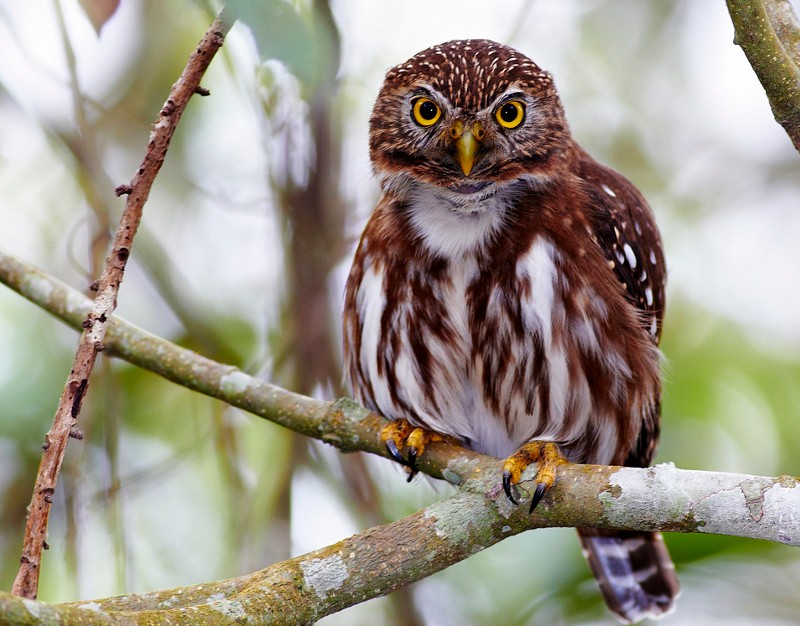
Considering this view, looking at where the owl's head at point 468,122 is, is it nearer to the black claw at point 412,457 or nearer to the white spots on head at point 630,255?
the white spots on head at point 630,255

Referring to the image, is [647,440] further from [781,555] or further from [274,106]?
[274,106]

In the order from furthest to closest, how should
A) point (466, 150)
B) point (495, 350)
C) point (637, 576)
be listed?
point (637, 576) → point (495, 350) → point (466, 150)

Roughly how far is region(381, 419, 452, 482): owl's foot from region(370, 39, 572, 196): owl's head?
2.71ft

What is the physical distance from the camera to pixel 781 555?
4.78 metres

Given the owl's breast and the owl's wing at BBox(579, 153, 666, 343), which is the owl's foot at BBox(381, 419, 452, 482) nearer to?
the owl's breast

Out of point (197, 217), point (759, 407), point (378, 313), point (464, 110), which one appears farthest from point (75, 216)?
point (759, 407)

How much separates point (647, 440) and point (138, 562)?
2.81 m

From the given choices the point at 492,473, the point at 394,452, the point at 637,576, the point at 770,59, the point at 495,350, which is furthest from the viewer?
the point at 637,576

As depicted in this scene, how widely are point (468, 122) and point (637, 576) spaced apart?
2.30 metres

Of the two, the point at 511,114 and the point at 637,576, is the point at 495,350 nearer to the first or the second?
the point at 511,114

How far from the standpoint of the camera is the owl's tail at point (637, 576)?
4402 mm

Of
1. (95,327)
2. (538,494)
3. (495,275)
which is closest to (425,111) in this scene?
(495,275)

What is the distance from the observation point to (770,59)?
102 inches

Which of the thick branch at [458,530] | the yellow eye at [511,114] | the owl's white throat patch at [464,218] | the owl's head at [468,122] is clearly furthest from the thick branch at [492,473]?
the yellow eye at [511,114]
